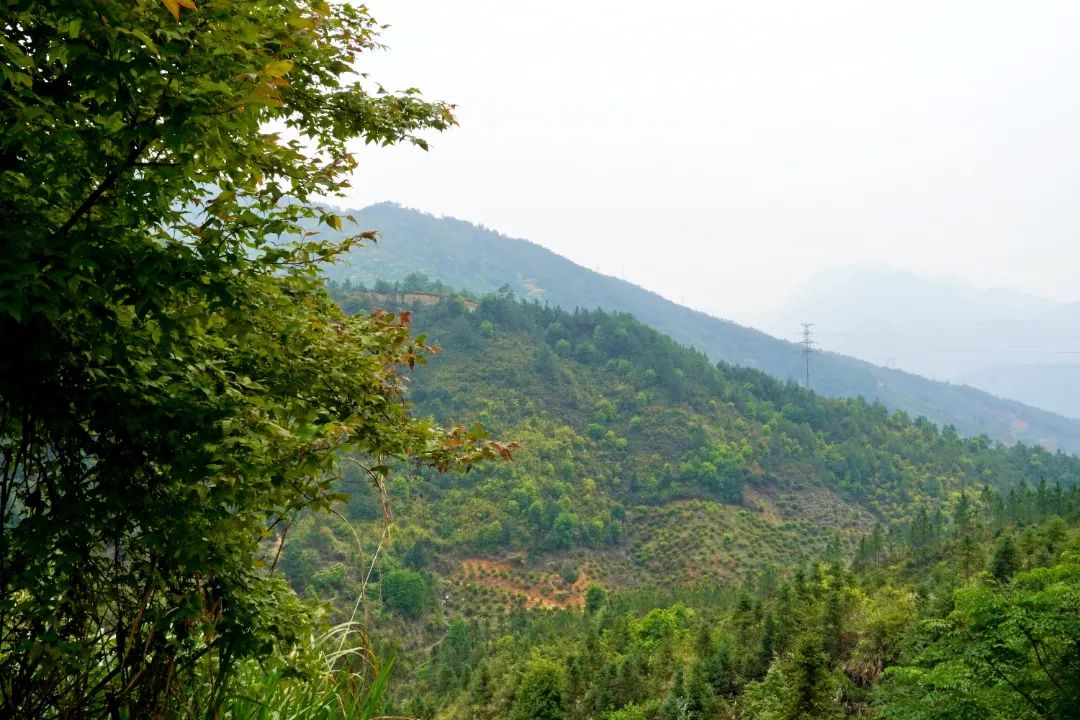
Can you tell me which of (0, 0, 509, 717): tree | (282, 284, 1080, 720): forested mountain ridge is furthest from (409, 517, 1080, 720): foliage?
(0, 0, 509, 717): tree

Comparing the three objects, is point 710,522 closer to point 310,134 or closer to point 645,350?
point 645,350

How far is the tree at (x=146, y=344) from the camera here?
2066mm

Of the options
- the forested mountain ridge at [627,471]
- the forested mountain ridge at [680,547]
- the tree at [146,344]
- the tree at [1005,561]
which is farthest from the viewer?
the forested mountain ridge at [627,471]

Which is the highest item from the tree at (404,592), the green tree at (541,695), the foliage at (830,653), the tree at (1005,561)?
the tree at (1005,561)

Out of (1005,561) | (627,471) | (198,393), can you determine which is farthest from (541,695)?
(627,471)

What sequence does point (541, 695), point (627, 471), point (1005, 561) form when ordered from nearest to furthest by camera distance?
point (1005, 561)
point (541, 695)
point (627, 471)

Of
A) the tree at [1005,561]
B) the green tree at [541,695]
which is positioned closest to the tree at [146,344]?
the tree at [1005,561]

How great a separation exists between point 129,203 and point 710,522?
6594cm

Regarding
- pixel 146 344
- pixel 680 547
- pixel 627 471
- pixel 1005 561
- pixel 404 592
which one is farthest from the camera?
pixel 627 471

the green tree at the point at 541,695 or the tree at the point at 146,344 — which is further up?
the tree at the point at 146,344

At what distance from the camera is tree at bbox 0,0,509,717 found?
2.07m

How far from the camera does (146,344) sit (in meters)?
2.56

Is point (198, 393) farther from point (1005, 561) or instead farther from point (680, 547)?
point (680, 547)

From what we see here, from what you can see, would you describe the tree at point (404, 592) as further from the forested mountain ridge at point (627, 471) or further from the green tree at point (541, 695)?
the green tree at point (541, 695)
